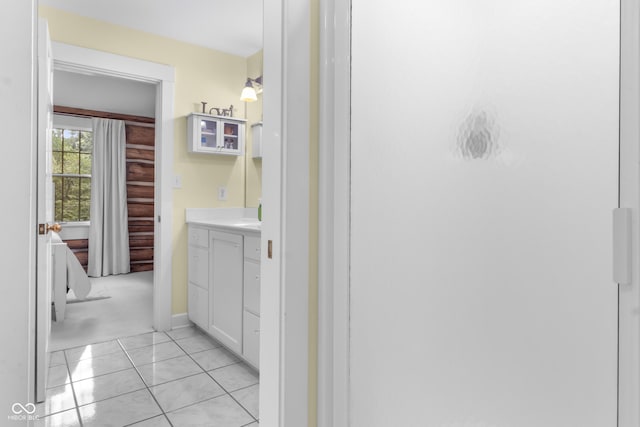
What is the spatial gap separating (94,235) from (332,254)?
217 inches

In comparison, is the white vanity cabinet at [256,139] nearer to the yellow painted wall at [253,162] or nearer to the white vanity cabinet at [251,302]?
the yellow painted wall at [253,162]

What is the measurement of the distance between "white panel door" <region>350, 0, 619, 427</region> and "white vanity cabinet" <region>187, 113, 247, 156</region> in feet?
7.83

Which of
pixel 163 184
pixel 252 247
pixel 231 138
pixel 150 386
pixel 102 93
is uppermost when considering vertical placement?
pixel 102 93

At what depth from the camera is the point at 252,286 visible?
227 centimetres

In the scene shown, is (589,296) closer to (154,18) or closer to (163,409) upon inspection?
(163,409)

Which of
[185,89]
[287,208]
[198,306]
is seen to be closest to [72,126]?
[185,89]

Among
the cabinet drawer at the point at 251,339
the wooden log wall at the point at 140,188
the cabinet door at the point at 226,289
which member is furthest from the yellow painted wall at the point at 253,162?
the wooden log wall at the point at 140,188

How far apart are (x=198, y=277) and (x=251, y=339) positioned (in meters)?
0.97

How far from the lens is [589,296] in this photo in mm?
652

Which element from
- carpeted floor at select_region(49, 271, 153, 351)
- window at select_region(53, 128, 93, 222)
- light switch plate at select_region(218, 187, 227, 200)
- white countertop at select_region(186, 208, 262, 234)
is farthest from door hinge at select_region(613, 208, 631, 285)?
window at select_region(53, 128, 93, 222)

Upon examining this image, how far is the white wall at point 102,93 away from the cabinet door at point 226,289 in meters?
3.33

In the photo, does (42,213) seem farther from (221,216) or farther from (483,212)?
(483,212)

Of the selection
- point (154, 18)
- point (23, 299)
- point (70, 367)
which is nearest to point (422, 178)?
point (23, 299)

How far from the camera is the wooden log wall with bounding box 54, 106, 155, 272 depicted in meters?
5.82
